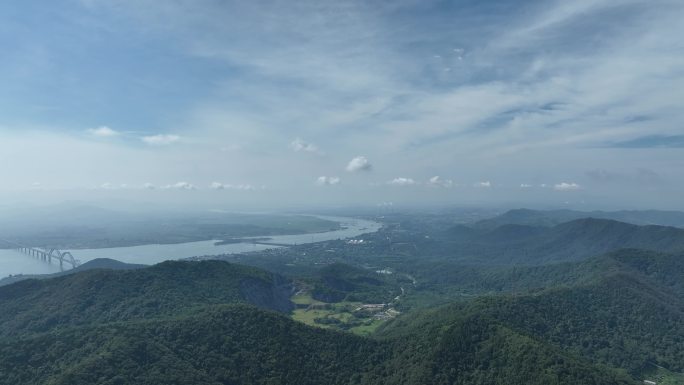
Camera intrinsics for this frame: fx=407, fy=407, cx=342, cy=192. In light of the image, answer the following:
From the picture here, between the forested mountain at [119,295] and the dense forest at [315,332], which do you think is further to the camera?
the forested mountain at [119,295]

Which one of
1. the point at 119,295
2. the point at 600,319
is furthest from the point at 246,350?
the point at 600,319

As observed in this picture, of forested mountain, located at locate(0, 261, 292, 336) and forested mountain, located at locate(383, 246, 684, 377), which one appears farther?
forested mountain, located at locate(0, 261, 292, 336)

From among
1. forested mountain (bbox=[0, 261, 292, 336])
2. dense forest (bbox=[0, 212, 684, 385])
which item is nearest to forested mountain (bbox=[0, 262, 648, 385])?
dense forest (bbox=[0, 212, 684, 385])

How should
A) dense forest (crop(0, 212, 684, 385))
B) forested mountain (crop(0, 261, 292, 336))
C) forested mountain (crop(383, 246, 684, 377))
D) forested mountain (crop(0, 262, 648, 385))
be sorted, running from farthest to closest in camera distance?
forested mountain (crop(0, 261, 292, 336)) < forested mountain (crop(383, 246, 684, 377)) < dense forest (crop(0, 212, 684, 385)) < forested mountain (crop(0, 262, 648, 385))

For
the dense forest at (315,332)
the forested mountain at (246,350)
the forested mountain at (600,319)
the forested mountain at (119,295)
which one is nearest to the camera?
the forested mountain at (246,350)

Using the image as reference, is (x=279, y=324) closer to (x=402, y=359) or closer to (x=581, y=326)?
(x=402, y=359)

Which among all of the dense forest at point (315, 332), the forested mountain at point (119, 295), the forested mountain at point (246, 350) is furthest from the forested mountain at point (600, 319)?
the forested mountain at point (119, 295)

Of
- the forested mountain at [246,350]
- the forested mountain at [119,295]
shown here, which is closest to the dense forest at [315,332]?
the forested mountain at [246,350]

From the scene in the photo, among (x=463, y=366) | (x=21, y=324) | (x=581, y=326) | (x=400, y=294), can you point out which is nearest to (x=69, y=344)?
(x=21, y=324)

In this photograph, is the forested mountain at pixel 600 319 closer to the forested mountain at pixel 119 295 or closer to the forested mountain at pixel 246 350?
the forested mountain at pixel 246 350

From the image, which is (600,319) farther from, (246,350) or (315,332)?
(246,350)

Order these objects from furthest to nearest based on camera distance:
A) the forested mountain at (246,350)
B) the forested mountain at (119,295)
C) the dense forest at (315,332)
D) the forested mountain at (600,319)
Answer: the forested mountain at (119,295)
the forested mountain at (600,319)
the dense forest at (315,332)
the forested mountain at (246,350)

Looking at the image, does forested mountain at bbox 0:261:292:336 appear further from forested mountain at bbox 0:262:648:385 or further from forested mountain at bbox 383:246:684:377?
forested mountain at bbox 383:246:684:377
